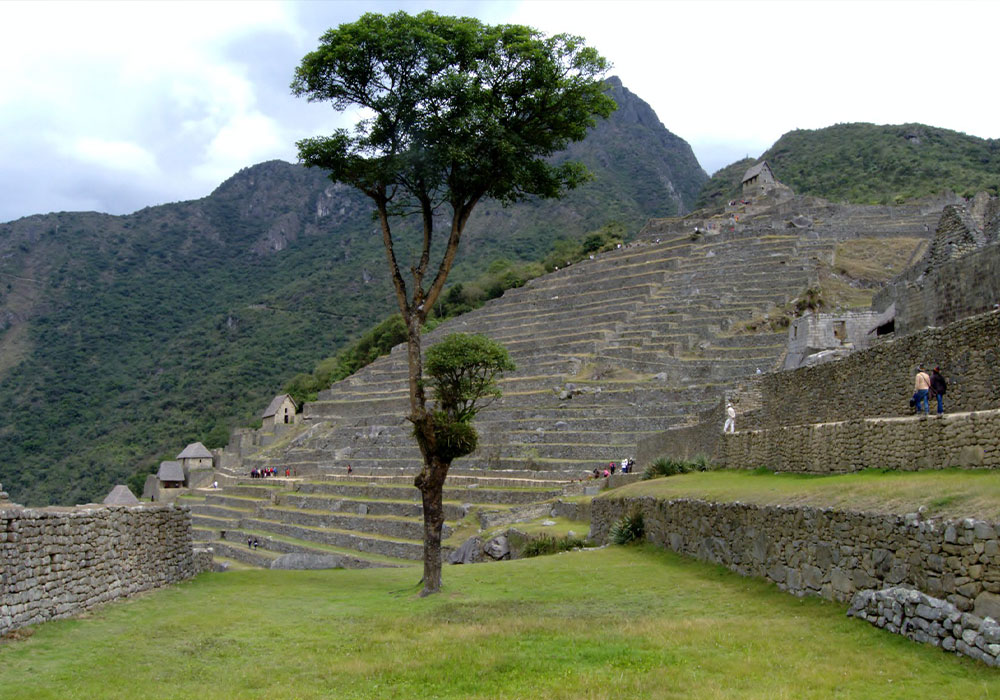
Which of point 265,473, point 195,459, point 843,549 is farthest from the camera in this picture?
point 195,459

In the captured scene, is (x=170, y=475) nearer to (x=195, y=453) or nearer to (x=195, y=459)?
(x=195, y=459)

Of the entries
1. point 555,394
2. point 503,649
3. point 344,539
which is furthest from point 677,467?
point 555,394

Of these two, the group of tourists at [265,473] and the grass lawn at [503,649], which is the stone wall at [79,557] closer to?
the grass lawn at [503,649]

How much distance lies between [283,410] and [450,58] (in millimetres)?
51070

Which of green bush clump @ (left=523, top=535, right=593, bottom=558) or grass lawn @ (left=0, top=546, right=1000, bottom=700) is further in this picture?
green bush clump @ (left=523, top=535, right=593, bottom=558)

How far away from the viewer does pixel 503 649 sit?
766 centimetres

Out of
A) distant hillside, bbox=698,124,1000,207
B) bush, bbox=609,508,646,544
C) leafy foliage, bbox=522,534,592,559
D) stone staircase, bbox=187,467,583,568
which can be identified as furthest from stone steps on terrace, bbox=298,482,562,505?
distant hillside, bbox=698,124,1000,207

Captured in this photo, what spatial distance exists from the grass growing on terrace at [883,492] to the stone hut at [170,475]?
155 feet

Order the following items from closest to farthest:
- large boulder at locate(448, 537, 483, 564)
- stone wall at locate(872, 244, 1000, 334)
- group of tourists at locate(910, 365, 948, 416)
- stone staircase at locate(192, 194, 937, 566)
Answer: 1. group of tourists at locate(910, 365, 948, 416)
2. stone wall at locate(872, 244, 1000, 334)
3. large boulder at locate(448, 537, 483, 564)
4. stone staircase at locate(192, 194, 937, 566)

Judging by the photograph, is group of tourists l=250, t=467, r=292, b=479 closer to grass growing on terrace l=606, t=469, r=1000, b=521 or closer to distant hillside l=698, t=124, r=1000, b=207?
grass growing on terrace l=606, t=469, r=1000, b=521

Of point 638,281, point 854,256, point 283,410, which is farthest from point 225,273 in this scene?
point 854,256

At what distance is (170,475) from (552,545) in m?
41.3

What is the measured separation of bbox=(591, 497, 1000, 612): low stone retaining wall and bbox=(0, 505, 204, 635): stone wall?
313 inches

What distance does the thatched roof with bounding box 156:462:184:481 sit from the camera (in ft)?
174
